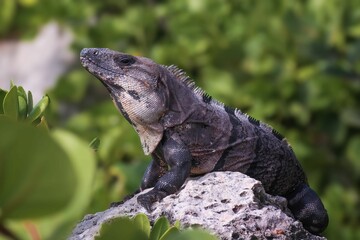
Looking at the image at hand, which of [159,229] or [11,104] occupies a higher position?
[11,104]

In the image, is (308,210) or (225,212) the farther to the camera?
(308,210)

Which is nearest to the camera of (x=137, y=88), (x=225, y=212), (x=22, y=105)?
(x=22, y=105)

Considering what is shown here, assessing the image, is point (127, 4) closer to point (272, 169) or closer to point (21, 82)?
point (21, 82)

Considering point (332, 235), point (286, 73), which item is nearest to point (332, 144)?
point (286, 73)

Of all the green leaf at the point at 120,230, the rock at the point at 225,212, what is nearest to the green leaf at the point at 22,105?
the rock at the point at 225,212

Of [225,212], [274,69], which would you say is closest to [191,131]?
[225,212]

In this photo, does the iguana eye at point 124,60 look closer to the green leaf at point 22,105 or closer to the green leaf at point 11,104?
the green leaf at point 22,105

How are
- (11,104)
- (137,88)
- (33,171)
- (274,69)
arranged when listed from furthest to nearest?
(274,69), (137,88), (11,104), (33,171)

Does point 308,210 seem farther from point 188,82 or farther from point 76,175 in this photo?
point 76,175

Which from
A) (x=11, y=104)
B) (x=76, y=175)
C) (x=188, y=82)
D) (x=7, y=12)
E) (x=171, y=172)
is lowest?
(x=7, y=12)
